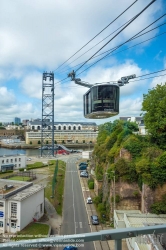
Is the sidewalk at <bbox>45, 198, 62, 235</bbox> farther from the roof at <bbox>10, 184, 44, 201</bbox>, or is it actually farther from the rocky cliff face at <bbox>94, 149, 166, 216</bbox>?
the rocky cliff face at <bbox>94, 149, 166, 216</bbox>

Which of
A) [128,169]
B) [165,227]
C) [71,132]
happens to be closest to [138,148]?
[128,169]

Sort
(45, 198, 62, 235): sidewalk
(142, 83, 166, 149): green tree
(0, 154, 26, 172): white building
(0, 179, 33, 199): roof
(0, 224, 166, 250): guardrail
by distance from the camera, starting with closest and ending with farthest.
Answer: (0, 224, 166, 250): guardrail, (0, 179, 33, 199): roof, (45, 198, 62, 235): sidewalk, (142, 83, 166, 149): green tree, (0, 154, 26, 172): white building

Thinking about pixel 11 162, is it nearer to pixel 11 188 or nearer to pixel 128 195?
pixel 11 188

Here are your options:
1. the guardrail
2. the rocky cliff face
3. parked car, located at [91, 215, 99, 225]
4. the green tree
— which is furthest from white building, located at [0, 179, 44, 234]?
the guardrail

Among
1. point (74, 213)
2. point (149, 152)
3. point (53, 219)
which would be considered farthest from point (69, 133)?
point (149, 152)

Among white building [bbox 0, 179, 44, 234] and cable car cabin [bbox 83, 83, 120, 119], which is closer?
cable car cabin [bbox 83, 83, 120, 119]

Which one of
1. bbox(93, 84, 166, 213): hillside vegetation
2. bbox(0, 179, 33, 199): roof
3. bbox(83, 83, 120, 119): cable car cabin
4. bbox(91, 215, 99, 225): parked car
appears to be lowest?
bbox(91, 215, 99, 225): parked car
